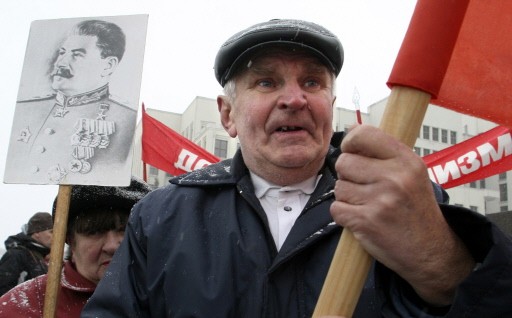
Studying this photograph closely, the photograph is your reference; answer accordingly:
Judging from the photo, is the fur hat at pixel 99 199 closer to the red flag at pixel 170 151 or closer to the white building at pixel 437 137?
the red flag at pixel 170 151

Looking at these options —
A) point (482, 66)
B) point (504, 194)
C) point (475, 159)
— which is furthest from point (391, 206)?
point (504, 194)

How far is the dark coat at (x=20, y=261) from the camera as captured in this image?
410 centimetres

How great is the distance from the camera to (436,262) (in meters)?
0.98

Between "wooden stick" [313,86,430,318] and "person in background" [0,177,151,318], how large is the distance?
177 cm

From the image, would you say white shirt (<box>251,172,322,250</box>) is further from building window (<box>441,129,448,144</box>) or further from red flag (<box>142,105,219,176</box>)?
building window (<box>441,129,448,144</box>)

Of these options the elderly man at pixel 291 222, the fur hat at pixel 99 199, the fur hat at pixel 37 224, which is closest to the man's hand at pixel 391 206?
the elderly man at pixel 291 222

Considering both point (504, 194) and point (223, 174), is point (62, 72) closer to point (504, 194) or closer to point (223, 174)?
point (223, 174)

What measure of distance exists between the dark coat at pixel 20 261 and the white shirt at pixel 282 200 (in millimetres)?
3018

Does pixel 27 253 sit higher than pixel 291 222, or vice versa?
pixel 291 222

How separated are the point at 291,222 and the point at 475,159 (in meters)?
4.72

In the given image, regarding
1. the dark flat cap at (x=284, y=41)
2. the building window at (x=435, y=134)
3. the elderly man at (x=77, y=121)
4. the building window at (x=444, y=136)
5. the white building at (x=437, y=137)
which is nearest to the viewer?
the dark flat cap at (x=284, y=41)

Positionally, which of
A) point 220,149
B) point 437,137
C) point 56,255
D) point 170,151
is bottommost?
point 56,255

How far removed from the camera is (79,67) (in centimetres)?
274

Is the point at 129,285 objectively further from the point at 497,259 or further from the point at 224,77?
the point at 497,259
